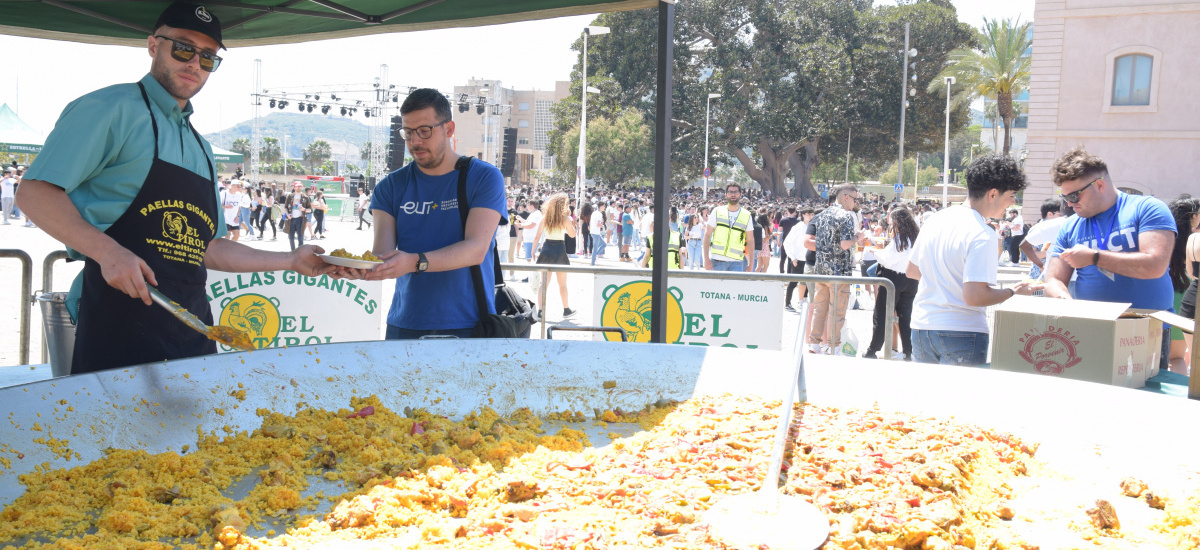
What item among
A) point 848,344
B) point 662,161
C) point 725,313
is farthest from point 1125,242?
point 848,344

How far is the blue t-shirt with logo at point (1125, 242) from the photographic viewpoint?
13.0 feet

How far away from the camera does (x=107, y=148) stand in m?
2.21

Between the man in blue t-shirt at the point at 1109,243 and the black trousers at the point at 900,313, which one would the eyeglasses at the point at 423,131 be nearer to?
the man in blue t-shirt at the point at 1109,243

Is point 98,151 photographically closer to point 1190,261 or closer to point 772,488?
point 772,488

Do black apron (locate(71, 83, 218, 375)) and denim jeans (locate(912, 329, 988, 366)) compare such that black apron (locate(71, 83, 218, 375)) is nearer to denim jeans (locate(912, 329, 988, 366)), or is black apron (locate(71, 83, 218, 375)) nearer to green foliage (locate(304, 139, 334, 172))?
denim jeans (locate(912, 329, 988, 366))

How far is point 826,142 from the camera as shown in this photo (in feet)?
167

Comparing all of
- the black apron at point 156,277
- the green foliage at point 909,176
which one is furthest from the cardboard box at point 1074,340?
the green foliage at point 909,176

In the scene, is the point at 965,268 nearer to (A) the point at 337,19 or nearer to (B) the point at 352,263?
(B) the point at 352,263

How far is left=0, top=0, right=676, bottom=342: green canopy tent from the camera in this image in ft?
10.2

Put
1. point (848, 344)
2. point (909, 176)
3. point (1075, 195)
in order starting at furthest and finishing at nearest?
→ point (909, 176) < point (848, 344) < point (1075, 195)

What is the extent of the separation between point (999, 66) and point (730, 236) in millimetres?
37953

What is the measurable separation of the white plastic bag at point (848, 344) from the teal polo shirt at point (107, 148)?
19.0 feet

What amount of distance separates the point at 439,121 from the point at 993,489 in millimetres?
2133

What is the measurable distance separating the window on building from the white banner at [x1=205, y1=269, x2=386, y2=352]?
30.1m
